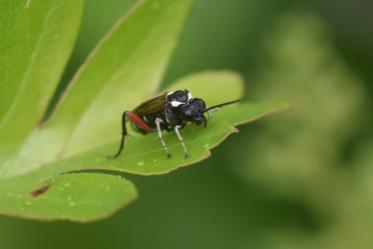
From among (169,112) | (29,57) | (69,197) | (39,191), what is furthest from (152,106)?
(69,197)

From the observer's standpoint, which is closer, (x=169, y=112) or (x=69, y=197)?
(x=69, y=197)

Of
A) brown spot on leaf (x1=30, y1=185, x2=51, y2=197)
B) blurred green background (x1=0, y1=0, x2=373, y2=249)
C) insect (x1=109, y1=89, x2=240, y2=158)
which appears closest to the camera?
brown spot on leaf (x1=30, y1=185, x2=51, y2=197)

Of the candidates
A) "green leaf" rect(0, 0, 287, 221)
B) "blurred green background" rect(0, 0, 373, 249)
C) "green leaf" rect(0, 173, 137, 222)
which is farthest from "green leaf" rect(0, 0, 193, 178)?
"blurred green background" rect(0, 0, 373, 249)

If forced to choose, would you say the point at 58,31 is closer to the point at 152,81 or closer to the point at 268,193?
the point at 152,81

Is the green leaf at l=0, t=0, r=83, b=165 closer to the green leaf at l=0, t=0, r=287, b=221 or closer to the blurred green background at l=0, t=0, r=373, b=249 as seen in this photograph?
the green leaf at l=0, t=0, r=287, b=221

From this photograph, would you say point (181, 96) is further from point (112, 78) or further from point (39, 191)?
point (39, 191)

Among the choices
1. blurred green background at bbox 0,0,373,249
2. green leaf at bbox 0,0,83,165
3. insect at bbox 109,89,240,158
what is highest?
green leaf at bbox 0,0,83,165

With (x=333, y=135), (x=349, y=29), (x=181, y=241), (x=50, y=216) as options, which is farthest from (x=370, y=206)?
(x=50, y=216)
